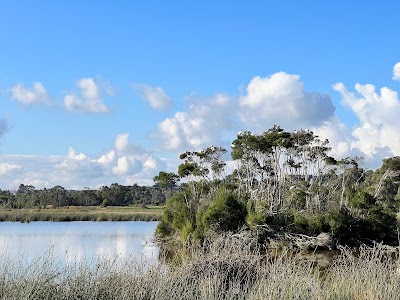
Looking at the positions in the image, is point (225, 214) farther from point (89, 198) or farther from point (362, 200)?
point (89, 198)

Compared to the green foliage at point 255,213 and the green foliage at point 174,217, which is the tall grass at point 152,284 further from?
the green foliage at point 174,217

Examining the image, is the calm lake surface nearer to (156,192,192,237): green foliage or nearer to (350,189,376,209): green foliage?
(156,192,192,237): green foliage

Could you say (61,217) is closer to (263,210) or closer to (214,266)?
(263,210)

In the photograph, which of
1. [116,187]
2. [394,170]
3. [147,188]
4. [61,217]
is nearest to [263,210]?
[394,170]

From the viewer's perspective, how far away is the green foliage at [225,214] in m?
31.8

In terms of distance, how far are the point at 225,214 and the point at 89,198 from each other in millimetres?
60890

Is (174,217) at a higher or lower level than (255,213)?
lower

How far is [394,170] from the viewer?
131 feet

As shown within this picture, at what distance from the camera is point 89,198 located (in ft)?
295

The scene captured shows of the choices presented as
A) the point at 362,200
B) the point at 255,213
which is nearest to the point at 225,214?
the point at 255,213

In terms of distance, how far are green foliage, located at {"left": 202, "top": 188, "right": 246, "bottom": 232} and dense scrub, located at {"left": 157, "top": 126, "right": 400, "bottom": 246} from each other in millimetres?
54

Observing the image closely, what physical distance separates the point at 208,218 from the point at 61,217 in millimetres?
36401

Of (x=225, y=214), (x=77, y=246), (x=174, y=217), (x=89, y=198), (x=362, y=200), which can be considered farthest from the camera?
(x=89, y=198)

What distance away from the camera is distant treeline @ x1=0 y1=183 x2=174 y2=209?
275 feet
